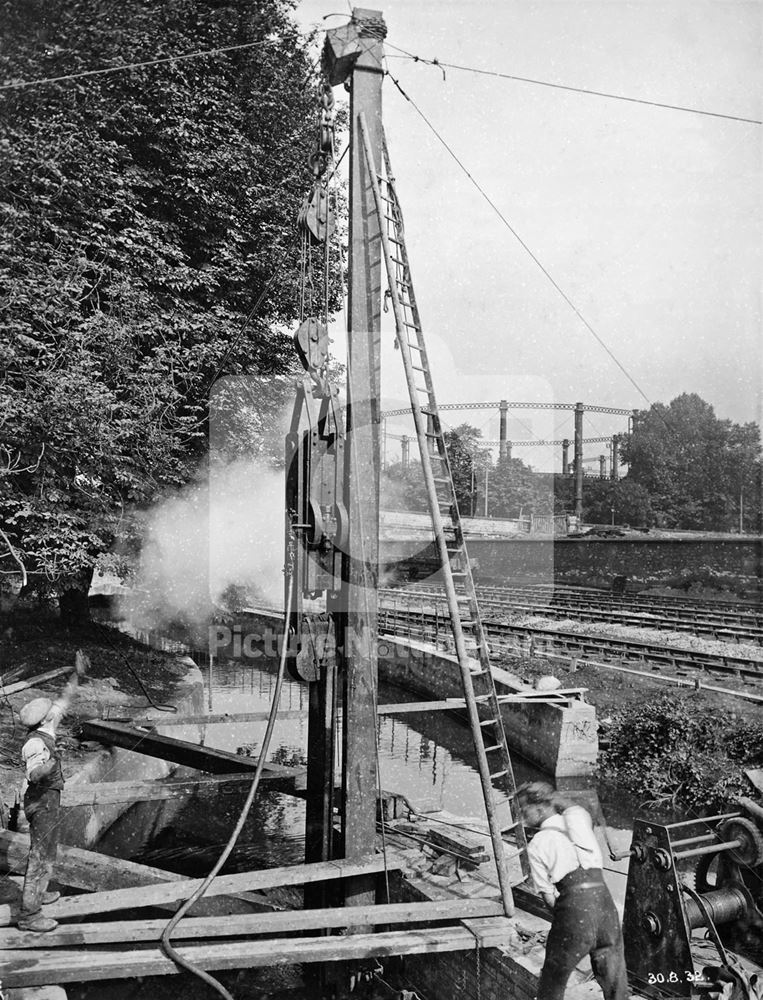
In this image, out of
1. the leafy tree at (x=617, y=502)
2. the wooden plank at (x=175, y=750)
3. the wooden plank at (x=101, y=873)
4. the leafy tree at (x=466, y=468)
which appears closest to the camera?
the wooden plank at (x=101, y=873)

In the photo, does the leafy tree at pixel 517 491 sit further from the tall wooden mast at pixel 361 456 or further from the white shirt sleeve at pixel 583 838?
the white shirt sleeve at pixel 583 838

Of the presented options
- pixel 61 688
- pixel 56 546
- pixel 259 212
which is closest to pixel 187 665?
pixel 61 688

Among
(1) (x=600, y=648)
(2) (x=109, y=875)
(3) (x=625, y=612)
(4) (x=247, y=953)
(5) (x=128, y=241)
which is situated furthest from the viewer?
(3) (x=625, y=612)

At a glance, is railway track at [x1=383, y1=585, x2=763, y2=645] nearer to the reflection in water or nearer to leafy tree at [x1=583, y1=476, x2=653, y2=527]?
the reflection in water

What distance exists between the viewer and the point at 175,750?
9.60m

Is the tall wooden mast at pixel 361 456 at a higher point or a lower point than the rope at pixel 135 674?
higher

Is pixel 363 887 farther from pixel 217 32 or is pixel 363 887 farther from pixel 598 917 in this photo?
pixel 217 32

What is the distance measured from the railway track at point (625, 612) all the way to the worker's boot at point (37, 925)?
1959cm

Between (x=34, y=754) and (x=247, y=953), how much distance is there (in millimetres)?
2086

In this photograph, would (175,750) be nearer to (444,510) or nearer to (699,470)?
(444,510)

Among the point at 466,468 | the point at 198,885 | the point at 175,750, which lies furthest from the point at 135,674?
the point at 466,468

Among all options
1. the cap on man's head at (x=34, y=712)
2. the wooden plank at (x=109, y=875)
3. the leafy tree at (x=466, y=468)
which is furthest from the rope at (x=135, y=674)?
the leafy tree at (x=466, y=468)

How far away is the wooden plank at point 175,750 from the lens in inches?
347

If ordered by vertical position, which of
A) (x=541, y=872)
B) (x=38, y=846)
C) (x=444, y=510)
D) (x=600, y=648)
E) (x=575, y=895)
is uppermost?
(x=444, y=510)
